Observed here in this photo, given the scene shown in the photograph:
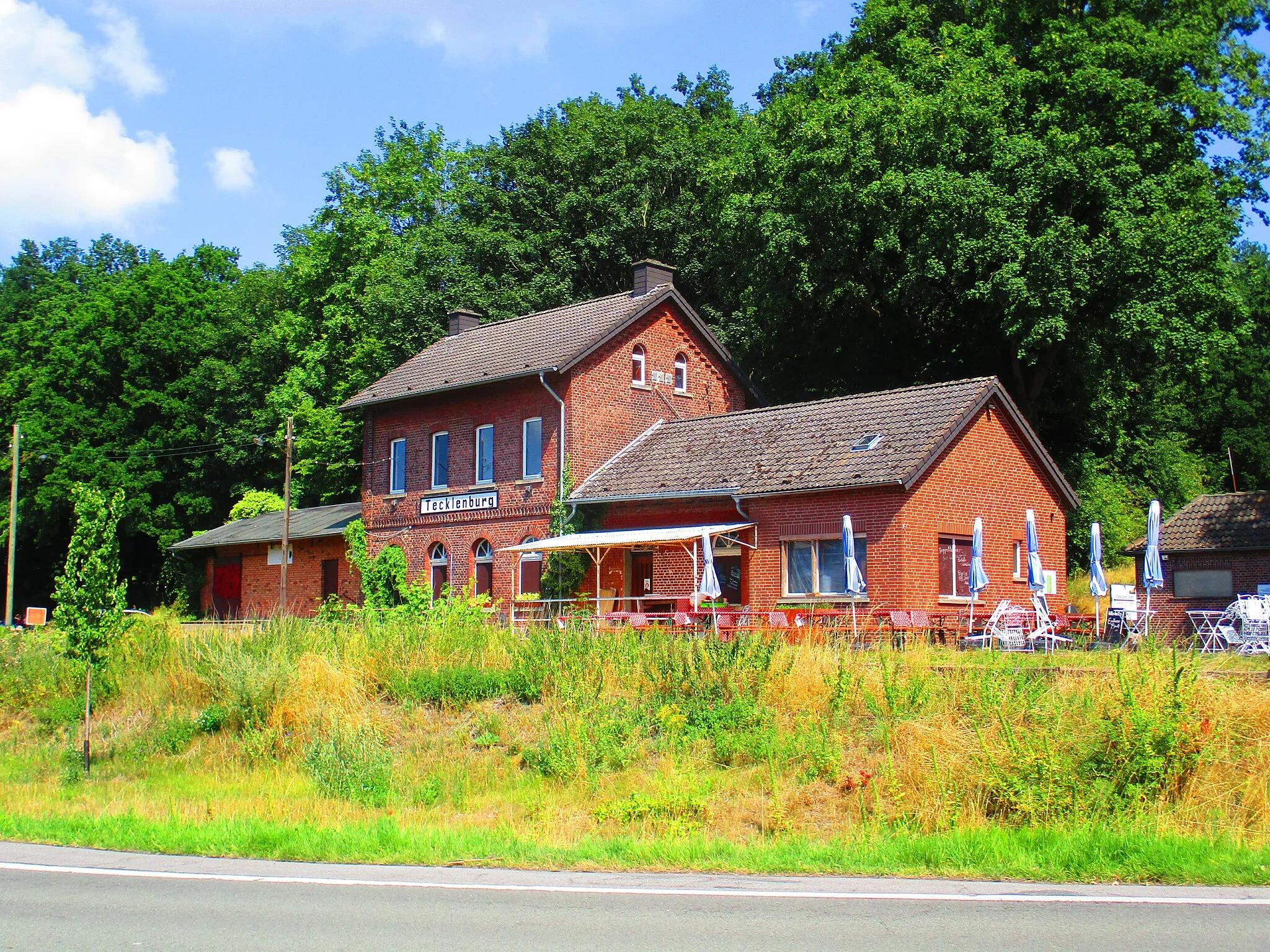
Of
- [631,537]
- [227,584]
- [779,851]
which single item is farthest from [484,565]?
[779,851]

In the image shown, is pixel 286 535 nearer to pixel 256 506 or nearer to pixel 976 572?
pixel 256 506

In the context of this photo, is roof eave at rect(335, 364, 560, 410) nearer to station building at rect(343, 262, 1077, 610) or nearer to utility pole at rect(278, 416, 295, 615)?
station building at rect(343, 262, 1077, 610)

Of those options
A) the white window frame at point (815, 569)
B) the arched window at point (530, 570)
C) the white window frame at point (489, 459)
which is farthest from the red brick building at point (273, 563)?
the white window frame at point (815, 569)

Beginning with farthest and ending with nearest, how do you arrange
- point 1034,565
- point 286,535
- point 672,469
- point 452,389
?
point 286,535
point 452,389
point 672,469
point 1034,565

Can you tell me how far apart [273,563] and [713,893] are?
35.1 meters

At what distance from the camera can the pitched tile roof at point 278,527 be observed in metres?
38.7

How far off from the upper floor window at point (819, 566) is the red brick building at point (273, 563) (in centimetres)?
1582

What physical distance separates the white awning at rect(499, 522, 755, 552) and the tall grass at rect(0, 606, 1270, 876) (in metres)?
5.80

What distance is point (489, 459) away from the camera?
31.4m

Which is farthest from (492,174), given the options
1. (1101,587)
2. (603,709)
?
(603,709)

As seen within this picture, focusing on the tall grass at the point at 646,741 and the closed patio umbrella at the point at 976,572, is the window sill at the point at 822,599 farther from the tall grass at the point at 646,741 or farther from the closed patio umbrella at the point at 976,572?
the tall grass at the point at 646,741

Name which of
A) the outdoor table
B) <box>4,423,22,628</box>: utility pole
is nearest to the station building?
the outdoor table

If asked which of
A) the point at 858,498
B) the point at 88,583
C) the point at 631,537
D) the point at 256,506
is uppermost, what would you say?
the point at 256,506

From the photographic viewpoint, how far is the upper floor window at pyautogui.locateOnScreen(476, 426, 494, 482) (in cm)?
3136
